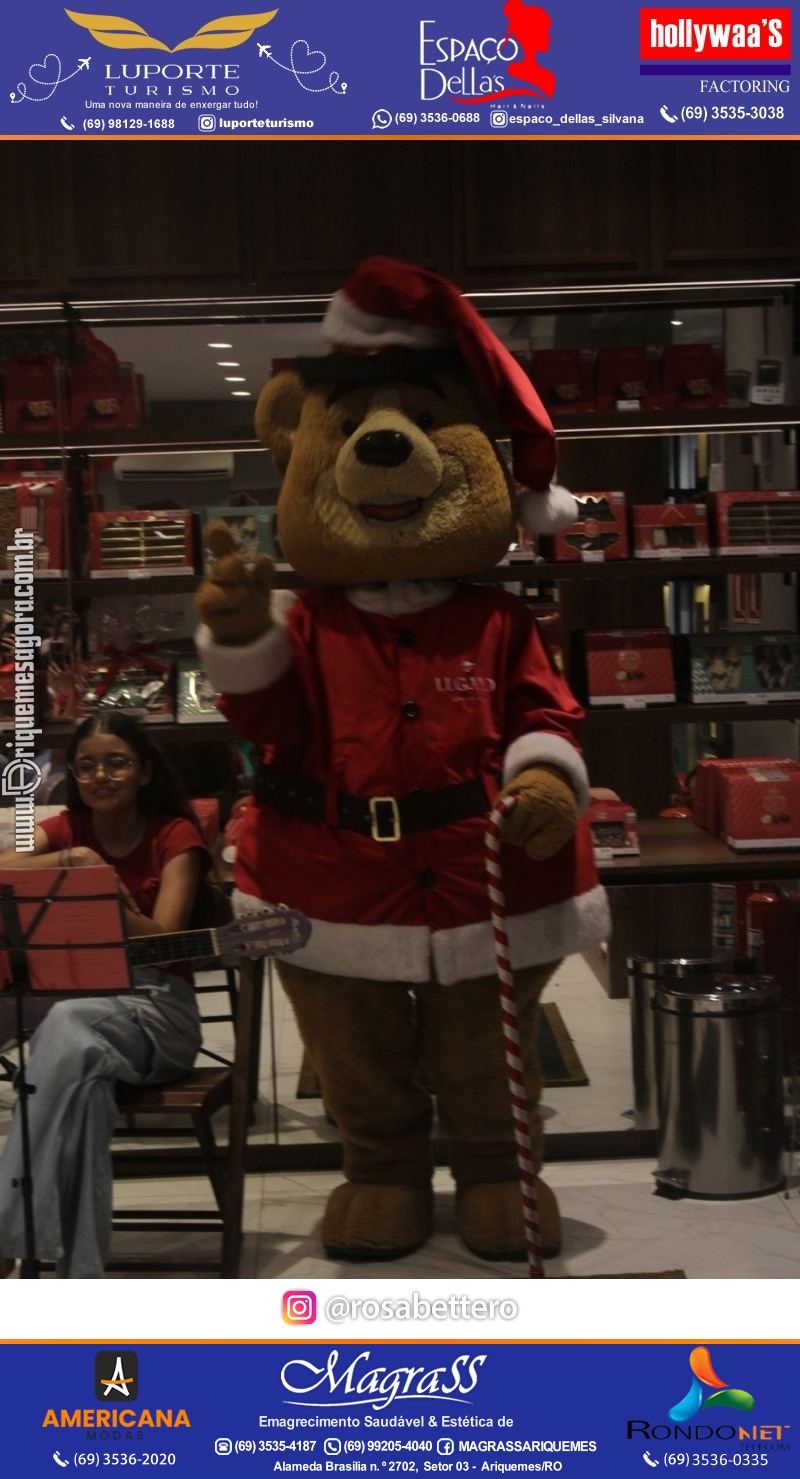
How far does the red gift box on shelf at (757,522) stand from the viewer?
3617 millimetres

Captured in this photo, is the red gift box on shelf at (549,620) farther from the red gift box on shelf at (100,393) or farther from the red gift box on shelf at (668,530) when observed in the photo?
the red gift box on shelf at (100,393)

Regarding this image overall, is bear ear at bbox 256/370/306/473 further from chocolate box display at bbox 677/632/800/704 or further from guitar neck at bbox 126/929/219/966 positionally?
chocolate box display at bbox 677/632/800/704

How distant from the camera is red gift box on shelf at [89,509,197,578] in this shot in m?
3.57

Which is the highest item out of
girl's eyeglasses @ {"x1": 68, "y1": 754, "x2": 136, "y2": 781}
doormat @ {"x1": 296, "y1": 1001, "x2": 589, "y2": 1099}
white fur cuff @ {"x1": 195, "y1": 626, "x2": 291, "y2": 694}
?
white fur cuff @ {"x1": 195, "y1": 626, "x2": 291, "y2": 694}

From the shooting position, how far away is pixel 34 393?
3.58m

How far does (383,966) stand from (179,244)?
5.31 ft
